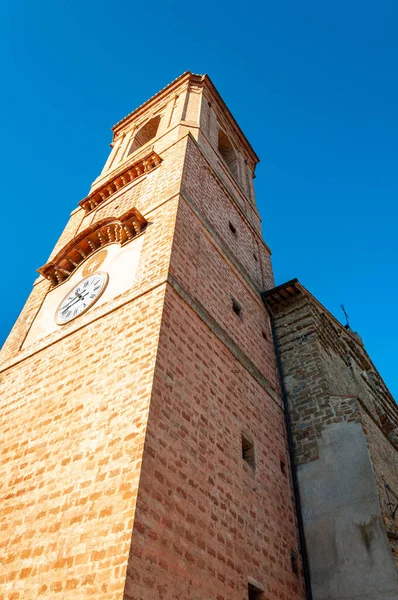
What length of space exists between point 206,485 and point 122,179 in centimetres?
875

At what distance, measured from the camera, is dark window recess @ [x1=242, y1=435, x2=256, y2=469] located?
691 centimetres

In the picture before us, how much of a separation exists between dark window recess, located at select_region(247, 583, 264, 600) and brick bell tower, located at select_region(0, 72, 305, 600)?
19 millimetres

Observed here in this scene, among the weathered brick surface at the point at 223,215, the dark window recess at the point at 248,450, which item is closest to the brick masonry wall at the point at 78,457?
the dark window recess at the point at 248,450

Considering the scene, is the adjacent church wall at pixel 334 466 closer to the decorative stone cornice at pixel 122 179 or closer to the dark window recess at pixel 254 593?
the dark window recess at pixel 254 593

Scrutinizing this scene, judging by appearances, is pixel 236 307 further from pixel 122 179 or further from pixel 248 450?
pixel 122 179

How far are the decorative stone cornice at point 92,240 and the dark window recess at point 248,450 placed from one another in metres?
4.32

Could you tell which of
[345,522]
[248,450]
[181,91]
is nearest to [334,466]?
[345,522]

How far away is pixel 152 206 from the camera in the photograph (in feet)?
31.1

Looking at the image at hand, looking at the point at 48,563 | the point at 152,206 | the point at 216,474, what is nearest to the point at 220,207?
the point at 152,206

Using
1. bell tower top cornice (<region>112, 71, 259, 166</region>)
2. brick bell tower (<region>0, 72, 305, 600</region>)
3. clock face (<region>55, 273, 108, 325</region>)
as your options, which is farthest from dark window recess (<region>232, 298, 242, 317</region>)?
bell tower top cornice (<region>112, 71, 259, 166</region>)

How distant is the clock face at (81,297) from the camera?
8242 mm

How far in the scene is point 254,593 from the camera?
5609 mm

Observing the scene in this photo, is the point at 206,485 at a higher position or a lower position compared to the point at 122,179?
lower

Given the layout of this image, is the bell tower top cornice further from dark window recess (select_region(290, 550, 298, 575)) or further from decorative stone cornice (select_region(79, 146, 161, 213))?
dark window recess (select_region(290, 550, 298, 575))
